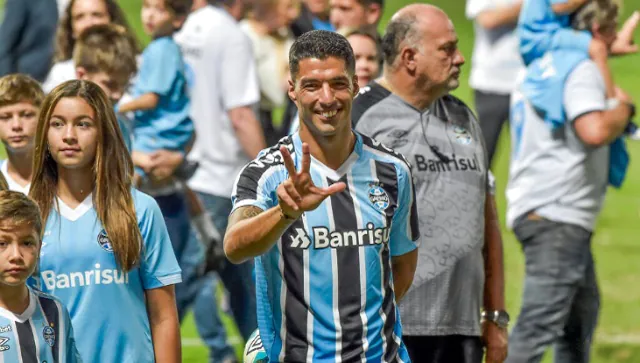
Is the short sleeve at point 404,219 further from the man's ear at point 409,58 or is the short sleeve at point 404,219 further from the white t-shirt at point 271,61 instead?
the white t-shirt at point 271,61

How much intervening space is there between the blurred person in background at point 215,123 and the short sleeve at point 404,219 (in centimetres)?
415

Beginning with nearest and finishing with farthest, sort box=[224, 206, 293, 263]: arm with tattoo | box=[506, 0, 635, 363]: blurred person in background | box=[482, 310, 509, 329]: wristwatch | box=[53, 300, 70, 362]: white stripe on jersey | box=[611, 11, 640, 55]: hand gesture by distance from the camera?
box=[224, 206, 293, 263]: arm with tattoo
box=[53, 300, 70, 362]: white stripe on jersey
box=[482, 310, 509, 329]: wristwatch
box=[506, 0, 635, 363]: blurred person in background
box=[611, 11, 640, 55]: hand gesture

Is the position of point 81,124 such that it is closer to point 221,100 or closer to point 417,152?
point 417,152

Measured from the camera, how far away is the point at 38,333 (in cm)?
486

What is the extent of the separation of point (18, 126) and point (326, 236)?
6.35ft

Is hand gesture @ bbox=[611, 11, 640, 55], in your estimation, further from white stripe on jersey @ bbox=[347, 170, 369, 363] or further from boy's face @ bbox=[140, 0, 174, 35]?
white stripe on jersey @ bbox=[347, 170, 369, 363]

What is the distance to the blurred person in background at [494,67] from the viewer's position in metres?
11.4

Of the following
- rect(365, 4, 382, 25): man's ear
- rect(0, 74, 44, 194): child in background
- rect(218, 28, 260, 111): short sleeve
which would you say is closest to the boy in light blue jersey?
rect(365, 4, 382, 25): man's ear

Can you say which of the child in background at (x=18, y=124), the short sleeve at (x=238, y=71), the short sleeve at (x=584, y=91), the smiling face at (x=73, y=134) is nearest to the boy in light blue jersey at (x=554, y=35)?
the short sleeve at (x=584, y=91)

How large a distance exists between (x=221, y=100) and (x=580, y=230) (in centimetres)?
284

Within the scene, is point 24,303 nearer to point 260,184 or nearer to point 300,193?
point 260,184

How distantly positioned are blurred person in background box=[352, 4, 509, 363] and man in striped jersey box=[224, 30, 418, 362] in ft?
3.58

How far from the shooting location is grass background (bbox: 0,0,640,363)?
33.1 feet

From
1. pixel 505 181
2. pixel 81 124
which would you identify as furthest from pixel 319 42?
pixel 505 181
